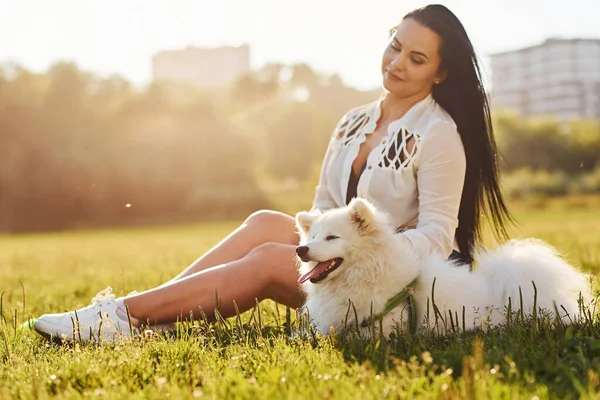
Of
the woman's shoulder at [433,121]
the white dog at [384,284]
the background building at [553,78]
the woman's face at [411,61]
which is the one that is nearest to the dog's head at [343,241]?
the white dog at [384,284]

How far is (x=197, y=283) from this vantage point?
3.39 meters

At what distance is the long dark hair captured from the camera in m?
3.64

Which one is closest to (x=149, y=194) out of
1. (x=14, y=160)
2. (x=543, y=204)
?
(x=14, y=160)

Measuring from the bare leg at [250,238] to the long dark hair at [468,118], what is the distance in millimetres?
986

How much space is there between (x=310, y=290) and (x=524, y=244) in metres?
1.16

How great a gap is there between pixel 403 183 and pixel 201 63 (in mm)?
56024

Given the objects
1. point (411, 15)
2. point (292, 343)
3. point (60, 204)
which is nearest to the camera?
point (292, 343)

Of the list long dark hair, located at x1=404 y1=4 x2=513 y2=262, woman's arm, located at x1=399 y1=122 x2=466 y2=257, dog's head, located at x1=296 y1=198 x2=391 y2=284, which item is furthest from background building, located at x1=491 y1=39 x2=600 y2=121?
dog's head, located at x1=296 y1=198 x2=391 y2=284

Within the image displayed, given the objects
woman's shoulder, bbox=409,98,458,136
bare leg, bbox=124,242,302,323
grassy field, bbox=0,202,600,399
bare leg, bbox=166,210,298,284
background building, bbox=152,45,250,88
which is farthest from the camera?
background building, bbox=152,45,250,88

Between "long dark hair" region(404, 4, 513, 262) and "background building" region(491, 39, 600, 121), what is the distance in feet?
121

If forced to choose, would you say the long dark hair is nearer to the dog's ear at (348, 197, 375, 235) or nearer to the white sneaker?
the dog's ear at (348, 197, 375, 235)

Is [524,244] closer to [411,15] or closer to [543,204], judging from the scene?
[411,15]

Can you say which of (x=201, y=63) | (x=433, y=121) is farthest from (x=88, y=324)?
(x=201, y=63)

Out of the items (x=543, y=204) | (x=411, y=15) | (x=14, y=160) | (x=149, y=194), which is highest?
(x=411, y=15)
